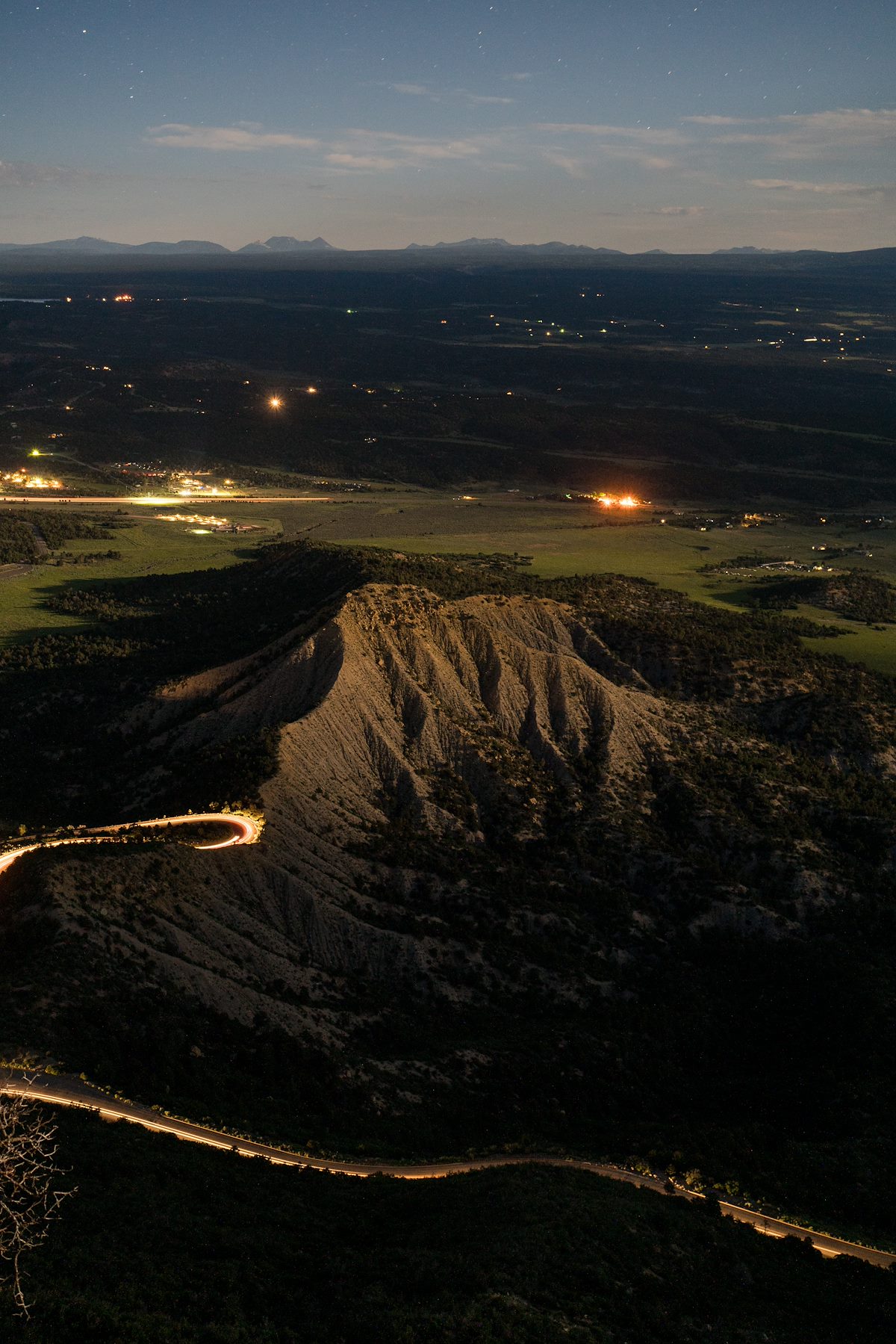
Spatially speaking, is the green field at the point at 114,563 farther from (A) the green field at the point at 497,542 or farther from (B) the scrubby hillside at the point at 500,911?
(B) the scrubby hillside at the point at 500,911

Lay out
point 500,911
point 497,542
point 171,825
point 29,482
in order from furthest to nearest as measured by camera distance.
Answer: point 29,482, point 497,542, point 500,911, point 171,825

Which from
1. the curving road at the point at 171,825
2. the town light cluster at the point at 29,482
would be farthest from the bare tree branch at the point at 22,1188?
the town light cluster at the point at 29,482

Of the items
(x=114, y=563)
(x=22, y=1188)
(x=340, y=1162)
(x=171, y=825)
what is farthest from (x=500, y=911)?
(x=114, y=563)

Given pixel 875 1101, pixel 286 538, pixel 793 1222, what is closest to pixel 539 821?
pixel 875 1101

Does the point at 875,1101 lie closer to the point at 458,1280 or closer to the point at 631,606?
the point at 458,1280

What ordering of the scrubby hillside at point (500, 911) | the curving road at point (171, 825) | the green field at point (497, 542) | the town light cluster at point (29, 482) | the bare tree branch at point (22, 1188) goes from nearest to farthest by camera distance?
the bare tree branch at point (22, 1188), the scrubby hillside at point (500, 911), the curving road at point (171, 825), the green field at point (497, 542), the town light cluster at point (29, 482)

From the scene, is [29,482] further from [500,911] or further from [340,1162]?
[340,1162]

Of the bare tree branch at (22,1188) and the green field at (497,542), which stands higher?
the bare tree branch at (22,1188)
